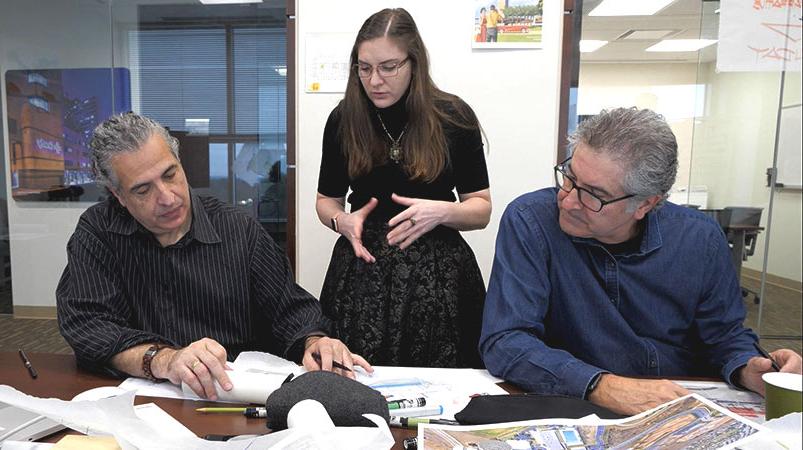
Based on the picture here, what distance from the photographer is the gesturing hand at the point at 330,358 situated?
118cm

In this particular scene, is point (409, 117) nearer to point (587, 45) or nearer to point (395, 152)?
point (395, 152)

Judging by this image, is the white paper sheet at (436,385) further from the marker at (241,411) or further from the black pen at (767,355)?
the black pen at (767,355)

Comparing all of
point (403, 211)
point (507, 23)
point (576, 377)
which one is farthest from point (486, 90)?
point (576, 377)

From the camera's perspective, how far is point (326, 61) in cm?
292

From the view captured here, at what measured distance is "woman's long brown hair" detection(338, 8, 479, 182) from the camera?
170 centimetres

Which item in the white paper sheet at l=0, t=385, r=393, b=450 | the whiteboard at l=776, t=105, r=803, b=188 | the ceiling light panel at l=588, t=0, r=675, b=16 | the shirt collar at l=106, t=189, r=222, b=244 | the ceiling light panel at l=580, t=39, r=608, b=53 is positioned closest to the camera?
the whiteboard at l=776, t=105, r=803, b=188

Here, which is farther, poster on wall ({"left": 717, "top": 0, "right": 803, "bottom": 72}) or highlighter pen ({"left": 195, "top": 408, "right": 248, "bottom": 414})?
highlighter pen ({"left": 195, "top": 408, "right": 248, "bottom": 414})

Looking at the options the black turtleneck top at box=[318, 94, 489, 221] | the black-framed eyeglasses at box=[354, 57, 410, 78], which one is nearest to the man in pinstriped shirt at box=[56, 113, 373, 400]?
the black turtleneck top at box=[318, 94, 489, 221]

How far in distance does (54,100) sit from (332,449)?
4.61 m

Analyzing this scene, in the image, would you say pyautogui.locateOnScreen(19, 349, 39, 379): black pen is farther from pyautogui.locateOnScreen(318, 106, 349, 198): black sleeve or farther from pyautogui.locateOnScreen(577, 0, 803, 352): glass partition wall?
pyautogui.locateOnScreen(577, 0, 803, 352): glass partition wall

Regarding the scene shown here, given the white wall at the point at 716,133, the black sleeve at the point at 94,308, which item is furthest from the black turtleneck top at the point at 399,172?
the white wall at the point at 716,133

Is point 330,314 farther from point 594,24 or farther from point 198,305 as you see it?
point 594,24

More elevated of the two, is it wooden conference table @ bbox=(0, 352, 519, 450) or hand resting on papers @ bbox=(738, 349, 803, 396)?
hand resting on papers @ bbox=(738, 349, 803, 396)

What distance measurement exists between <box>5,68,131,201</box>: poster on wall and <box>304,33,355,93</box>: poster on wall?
6.67ft
